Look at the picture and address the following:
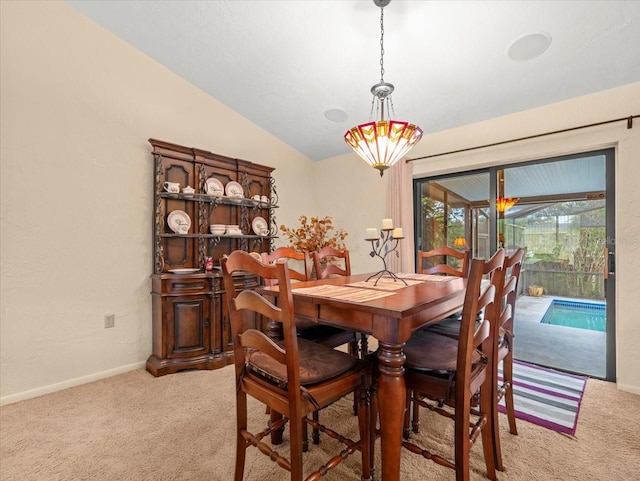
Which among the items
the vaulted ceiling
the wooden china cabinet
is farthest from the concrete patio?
the wooden china cabinet

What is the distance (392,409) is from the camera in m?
1.29

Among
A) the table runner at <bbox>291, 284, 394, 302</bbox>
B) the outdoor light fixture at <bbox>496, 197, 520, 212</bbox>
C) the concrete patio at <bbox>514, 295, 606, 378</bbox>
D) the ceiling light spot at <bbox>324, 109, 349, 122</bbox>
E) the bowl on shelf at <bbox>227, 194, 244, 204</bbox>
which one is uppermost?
the ceiling light spot at <bbox>324, 109, 349, 122</bbox>

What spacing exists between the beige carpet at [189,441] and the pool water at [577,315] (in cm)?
63

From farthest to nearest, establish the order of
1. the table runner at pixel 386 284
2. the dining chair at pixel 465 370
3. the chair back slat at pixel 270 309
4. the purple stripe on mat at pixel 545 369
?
the purple stripe on mat at pixel 545 369 → the table runner at pixel 386 284 → the dining chair at pixel 465 370 → the chair back slat at pixel 270 309

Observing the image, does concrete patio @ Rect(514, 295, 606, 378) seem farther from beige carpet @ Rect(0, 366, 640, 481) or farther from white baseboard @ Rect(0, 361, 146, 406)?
white baseboard @ Rect(0, 361, 146, 406)

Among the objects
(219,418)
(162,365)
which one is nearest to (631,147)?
(219,418)

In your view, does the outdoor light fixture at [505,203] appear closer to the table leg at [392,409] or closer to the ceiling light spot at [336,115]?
the ceiling light spot at [336,115]

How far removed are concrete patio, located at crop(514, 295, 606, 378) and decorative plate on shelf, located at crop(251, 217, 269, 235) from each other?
2878mm

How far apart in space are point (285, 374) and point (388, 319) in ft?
1.59

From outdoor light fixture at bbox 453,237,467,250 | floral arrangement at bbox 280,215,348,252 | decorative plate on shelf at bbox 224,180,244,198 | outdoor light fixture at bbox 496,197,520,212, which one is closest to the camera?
outdoor light fixture at bbox 496,197,520,212

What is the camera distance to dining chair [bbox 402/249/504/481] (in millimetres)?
1287

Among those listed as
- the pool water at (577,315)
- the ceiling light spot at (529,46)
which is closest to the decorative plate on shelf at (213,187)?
the ceiling light spot at (529,46)

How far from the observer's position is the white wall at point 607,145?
8.07 ft

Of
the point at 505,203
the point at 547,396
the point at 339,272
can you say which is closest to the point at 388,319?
the point at 339,272
